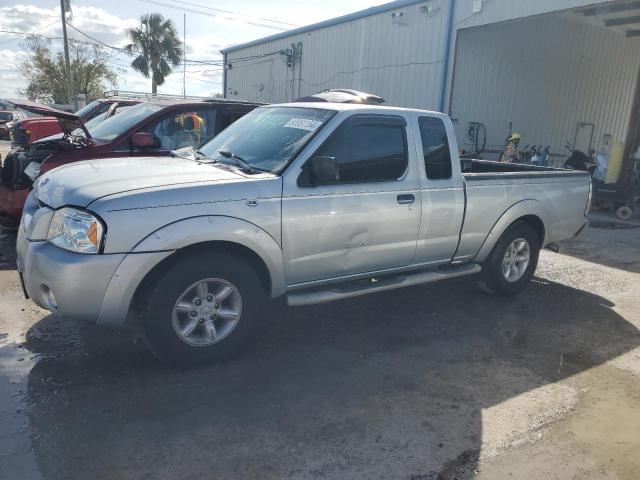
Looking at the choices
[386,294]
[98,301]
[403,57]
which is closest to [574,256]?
[386,294]

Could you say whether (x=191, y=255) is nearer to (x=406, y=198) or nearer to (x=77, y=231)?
(x=77, y=231)

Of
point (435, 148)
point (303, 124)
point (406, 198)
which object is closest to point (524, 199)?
point (435, 148)

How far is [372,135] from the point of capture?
448cm

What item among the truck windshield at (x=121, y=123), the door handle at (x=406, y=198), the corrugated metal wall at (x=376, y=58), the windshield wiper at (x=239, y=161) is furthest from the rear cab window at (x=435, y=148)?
the corrugated metal wall at (x=376, y=58)

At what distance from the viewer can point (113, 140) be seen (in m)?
6.07

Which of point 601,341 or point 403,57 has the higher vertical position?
point 403,57

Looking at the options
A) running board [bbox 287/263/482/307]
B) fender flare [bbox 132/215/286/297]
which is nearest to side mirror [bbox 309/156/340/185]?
fender flare [bbox 132/215/286/297]

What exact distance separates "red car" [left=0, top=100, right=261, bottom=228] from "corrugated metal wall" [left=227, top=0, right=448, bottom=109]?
395 inches

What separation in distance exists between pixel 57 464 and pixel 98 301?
38.1 inches

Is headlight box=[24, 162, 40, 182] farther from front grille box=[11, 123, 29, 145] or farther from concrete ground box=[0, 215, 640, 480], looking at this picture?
front grille box=[11, 123, 29, 145]

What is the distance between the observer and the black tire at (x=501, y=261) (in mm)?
5559

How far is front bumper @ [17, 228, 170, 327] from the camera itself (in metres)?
3.20

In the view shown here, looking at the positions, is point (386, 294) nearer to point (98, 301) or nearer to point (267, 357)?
point (267, 357)

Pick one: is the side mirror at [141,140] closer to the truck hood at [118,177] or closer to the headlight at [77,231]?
the truck hood at [118,177]
